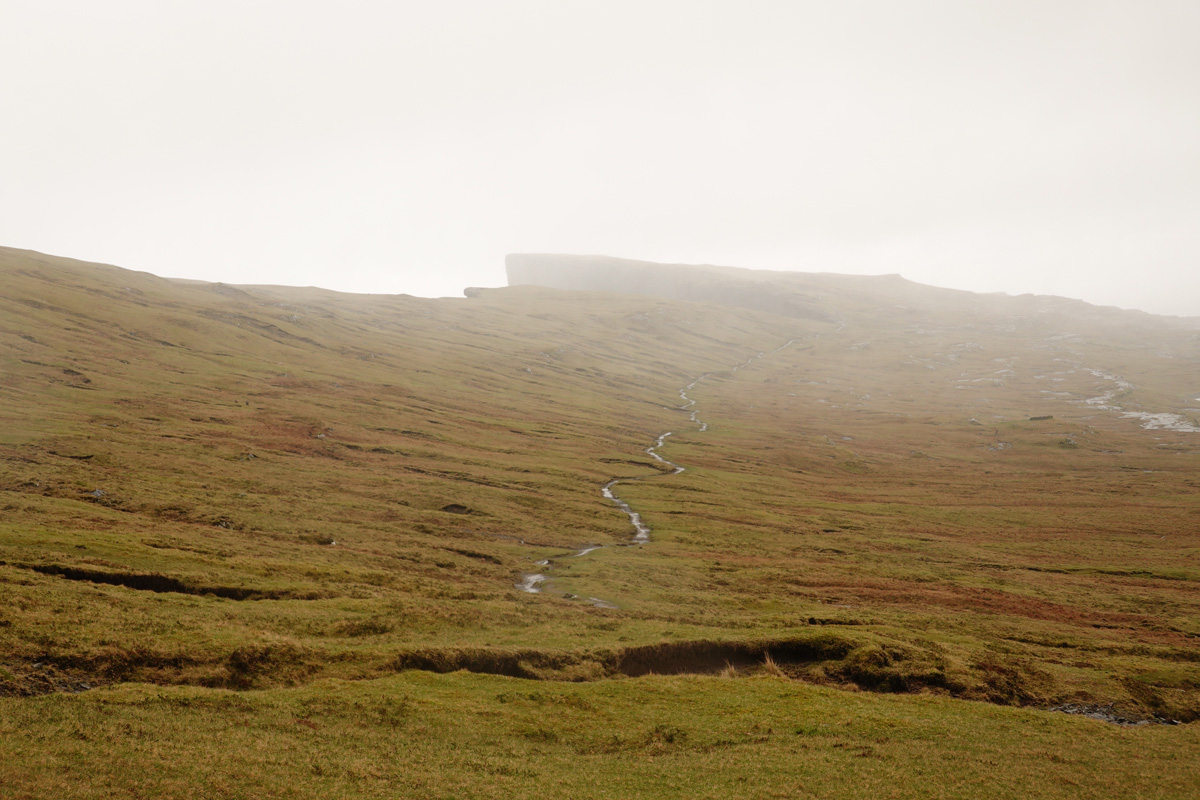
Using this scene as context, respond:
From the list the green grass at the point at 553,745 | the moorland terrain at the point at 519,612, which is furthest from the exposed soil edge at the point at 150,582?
the green grass at the point at 553,745

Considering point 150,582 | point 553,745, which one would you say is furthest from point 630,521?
point 553,745

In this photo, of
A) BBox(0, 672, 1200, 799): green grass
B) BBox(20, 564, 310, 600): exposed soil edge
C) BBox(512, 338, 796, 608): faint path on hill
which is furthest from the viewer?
BBox(512, 338, 796, 608): faint path on hill

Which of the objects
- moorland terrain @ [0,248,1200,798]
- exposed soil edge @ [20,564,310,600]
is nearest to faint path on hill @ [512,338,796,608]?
moorland terrain @ [0,248,1200,798]

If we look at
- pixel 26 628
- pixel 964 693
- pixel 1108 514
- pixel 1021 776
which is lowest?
pixel 1108 514

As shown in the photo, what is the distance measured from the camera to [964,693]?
3738 cm

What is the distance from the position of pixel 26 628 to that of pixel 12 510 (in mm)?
25297

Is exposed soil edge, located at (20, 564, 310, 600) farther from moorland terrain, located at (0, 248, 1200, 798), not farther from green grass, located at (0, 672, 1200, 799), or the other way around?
green grass, located at (0, 672, 1200, 799)

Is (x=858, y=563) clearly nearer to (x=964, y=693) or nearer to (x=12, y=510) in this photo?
(x=964, y=693)

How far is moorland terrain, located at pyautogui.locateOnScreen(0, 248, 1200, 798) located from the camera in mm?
25375

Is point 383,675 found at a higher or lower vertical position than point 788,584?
higher

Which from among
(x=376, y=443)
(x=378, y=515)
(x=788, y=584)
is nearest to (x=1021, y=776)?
(x=788, y=584)

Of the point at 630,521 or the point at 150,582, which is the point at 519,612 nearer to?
the point at 150,582

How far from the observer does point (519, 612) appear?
46.1 meters

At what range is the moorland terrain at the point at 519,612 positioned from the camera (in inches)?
999
